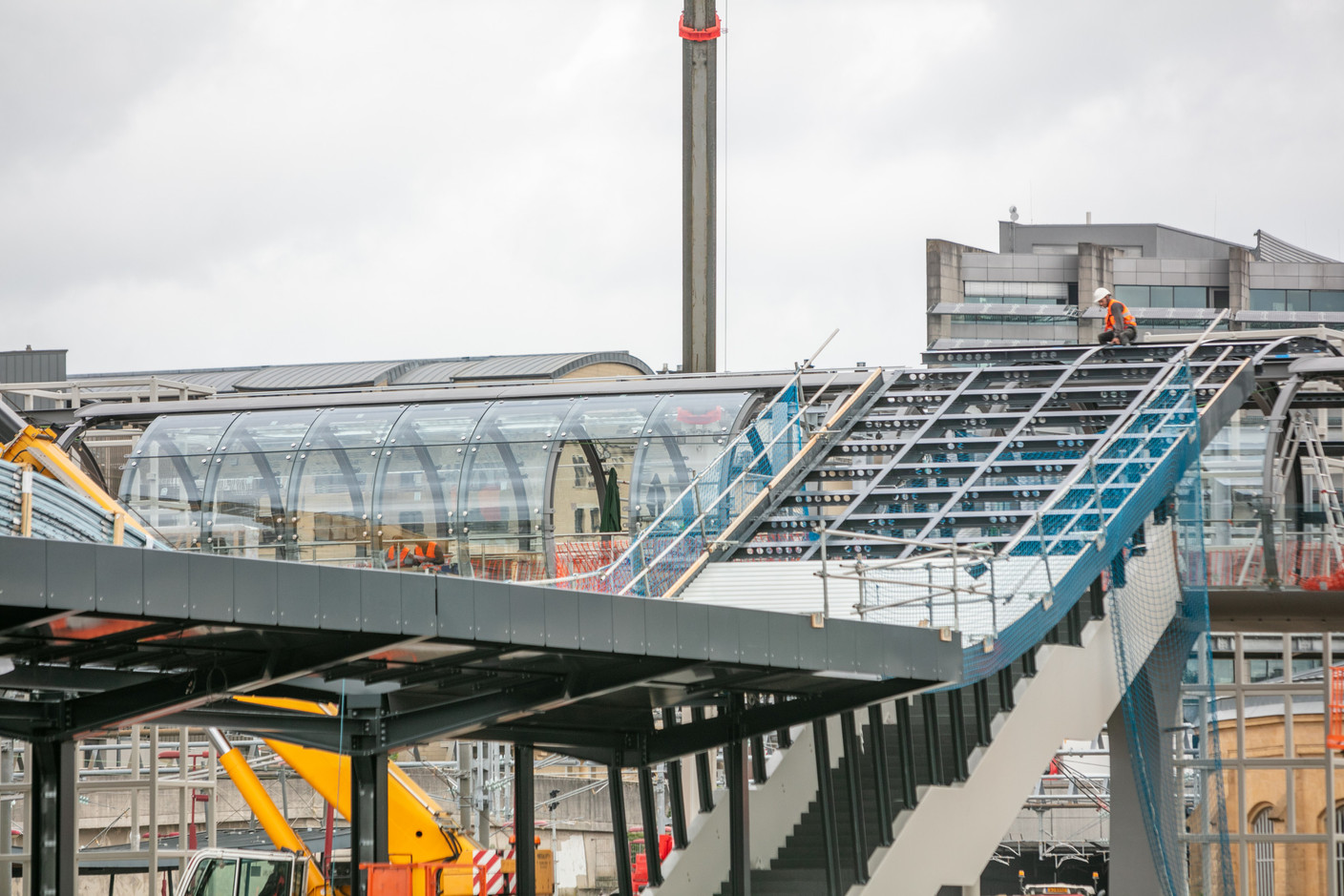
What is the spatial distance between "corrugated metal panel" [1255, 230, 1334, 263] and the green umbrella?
8028cm

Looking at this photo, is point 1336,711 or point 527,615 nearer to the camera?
point 527,615

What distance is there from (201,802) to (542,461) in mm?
29630

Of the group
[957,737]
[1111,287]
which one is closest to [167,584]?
[957,737]

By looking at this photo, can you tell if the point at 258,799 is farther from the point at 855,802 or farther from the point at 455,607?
the point at 455,607

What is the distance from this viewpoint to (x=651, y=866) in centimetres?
2100

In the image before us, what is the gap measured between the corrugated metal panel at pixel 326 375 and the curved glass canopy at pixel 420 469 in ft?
127

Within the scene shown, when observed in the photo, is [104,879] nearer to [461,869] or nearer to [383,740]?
[461,869]

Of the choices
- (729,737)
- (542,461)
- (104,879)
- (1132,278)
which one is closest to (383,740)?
(729,737)

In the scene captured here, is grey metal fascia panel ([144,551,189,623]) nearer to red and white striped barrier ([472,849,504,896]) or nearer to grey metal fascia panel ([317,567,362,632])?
grey metal fascia panel ([317,567,362,632])

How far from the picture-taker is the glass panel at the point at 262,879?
2138 cm

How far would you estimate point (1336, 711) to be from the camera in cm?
2834

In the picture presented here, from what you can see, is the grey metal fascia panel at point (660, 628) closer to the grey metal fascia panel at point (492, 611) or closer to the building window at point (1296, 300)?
the grey metal fascia panel at point (492, 611)

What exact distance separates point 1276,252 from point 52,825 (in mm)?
95038

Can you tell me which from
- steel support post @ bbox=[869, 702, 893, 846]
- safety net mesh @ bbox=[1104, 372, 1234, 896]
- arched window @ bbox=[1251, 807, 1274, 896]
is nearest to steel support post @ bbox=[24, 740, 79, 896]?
steel support post @ bbox=[869, 702, 893, 846]
